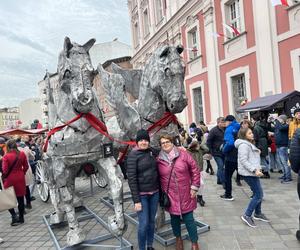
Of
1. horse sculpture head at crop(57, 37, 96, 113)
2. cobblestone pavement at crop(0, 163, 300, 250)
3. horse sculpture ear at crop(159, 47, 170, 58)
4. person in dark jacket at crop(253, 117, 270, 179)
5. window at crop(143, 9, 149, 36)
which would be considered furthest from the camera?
window at crop(143, 9, 149, 36)

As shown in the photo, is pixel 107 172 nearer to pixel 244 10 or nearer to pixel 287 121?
pixel 287 121

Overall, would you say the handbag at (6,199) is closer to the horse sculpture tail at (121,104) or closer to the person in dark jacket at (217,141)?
the horse sculpture tail at (121,104)

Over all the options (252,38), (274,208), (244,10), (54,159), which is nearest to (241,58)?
(252,38)

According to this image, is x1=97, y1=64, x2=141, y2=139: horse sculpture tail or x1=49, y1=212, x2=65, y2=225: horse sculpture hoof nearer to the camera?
x1=97, y1=64, x2=141, y2=139: horse sculpture tail

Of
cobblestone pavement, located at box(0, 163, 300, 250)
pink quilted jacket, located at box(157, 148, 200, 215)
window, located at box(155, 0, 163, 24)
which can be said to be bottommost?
cobblestone pavement, located at box(0, 163, 300, 250)

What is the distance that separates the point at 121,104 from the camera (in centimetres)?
405

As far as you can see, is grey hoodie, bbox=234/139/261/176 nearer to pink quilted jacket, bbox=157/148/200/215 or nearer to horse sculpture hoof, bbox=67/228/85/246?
pink quilted jacket, bbox=157/148/200/215

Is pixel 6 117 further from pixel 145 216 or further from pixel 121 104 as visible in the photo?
pixel 145 216

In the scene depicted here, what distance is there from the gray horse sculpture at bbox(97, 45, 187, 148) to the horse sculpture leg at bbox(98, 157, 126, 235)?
0.66 meters

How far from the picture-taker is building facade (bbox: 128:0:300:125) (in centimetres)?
1021

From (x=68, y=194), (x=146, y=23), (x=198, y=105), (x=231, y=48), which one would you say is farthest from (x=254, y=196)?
(x=146, y=23)

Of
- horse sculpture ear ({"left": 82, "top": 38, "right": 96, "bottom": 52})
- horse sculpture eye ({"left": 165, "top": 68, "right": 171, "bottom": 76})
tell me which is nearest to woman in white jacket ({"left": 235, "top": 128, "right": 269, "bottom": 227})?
horse sculpture eye ({"left": 165, "top": 68, "right": 171, "bottom": 76})

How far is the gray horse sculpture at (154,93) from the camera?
11.4 ft

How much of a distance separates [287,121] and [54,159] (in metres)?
6.02
